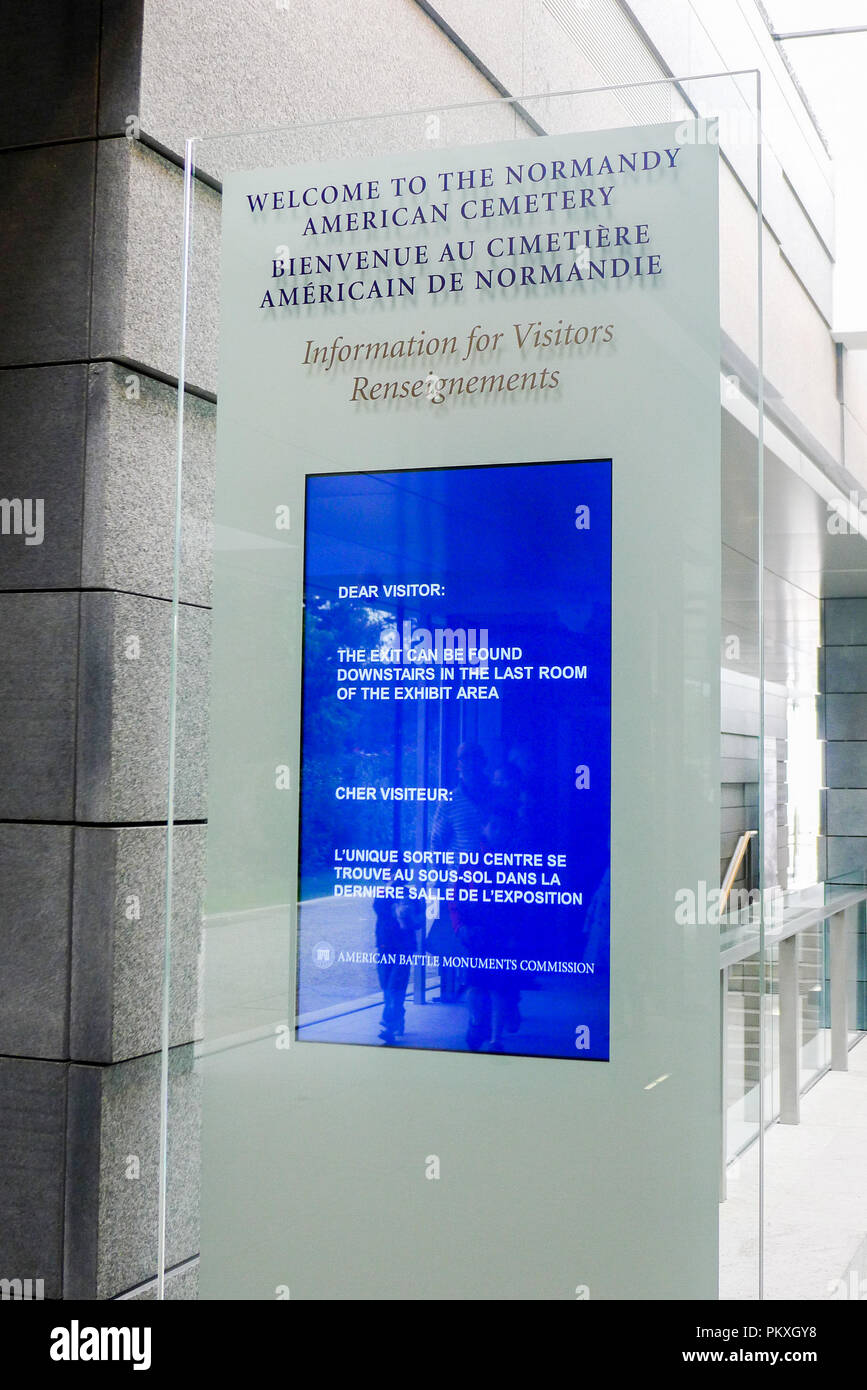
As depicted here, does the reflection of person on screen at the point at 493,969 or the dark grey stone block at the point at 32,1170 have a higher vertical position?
the reflection of person on screen at the point at 493,969

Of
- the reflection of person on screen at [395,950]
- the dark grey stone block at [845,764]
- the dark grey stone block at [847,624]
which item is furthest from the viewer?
the dark grey stone block at [847,624]

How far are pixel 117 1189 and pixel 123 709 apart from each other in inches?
43.7

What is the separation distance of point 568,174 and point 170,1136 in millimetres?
2087

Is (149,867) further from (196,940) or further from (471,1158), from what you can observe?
(471,1158)

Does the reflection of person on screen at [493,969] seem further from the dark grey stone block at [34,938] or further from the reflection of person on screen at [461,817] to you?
the dark grey stone block at [34,938]

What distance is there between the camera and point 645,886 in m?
2.44

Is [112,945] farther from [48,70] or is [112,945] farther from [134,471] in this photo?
[48,70]

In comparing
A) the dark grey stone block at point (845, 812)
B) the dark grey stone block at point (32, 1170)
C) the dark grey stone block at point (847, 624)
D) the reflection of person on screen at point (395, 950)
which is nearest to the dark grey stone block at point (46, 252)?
the reflection of person on screen at point (395, 950)

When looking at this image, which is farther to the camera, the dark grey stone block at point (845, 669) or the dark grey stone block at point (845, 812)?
the dark grey stone block at point (845, 669)

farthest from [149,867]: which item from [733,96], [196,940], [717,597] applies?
[733,96]

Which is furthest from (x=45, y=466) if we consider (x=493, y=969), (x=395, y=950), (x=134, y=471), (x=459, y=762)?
(x=493, y=969)

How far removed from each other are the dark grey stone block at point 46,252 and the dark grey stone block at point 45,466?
0.06 m

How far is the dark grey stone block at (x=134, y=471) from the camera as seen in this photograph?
315 centimetres
